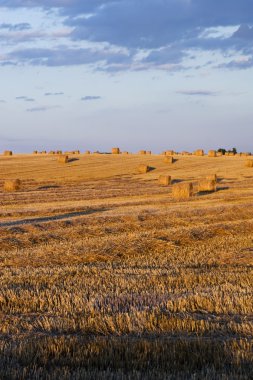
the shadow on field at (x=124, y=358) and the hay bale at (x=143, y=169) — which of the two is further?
the hay bale at (x=143, y=169)

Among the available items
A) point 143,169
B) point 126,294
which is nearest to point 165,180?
point 143,169

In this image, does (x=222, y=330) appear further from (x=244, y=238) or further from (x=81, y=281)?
(x=244, y=238)

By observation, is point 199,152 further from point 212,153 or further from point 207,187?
point 207,187

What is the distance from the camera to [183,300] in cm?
730

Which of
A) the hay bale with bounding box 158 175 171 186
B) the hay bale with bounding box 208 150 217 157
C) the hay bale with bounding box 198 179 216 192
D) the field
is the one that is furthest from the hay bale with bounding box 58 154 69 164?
the field

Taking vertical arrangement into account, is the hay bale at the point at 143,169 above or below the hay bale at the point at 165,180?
above

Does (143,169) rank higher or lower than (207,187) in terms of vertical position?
higher

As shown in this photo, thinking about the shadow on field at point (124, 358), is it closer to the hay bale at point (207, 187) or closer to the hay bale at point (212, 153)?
the hay bale at point (207, 187)

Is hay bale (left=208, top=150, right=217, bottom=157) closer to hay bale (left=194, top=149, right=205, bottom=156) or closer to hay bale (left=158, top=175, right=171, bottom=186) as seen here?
hay bale (left=194, top=149, right=205, bottom=156)

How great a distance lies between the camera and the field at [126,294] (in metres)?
5.07

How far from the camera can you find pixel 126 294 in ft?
25.8

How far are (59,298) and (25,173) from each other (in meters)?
37.4

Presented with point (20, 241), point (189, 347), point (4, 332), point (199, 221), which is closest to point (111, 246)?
point (20, 241)

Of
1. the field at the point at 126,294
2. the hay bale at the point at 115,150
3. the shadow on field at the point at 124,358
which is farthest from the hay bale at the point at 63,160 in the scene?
the shadow on field at the point at 124,358
